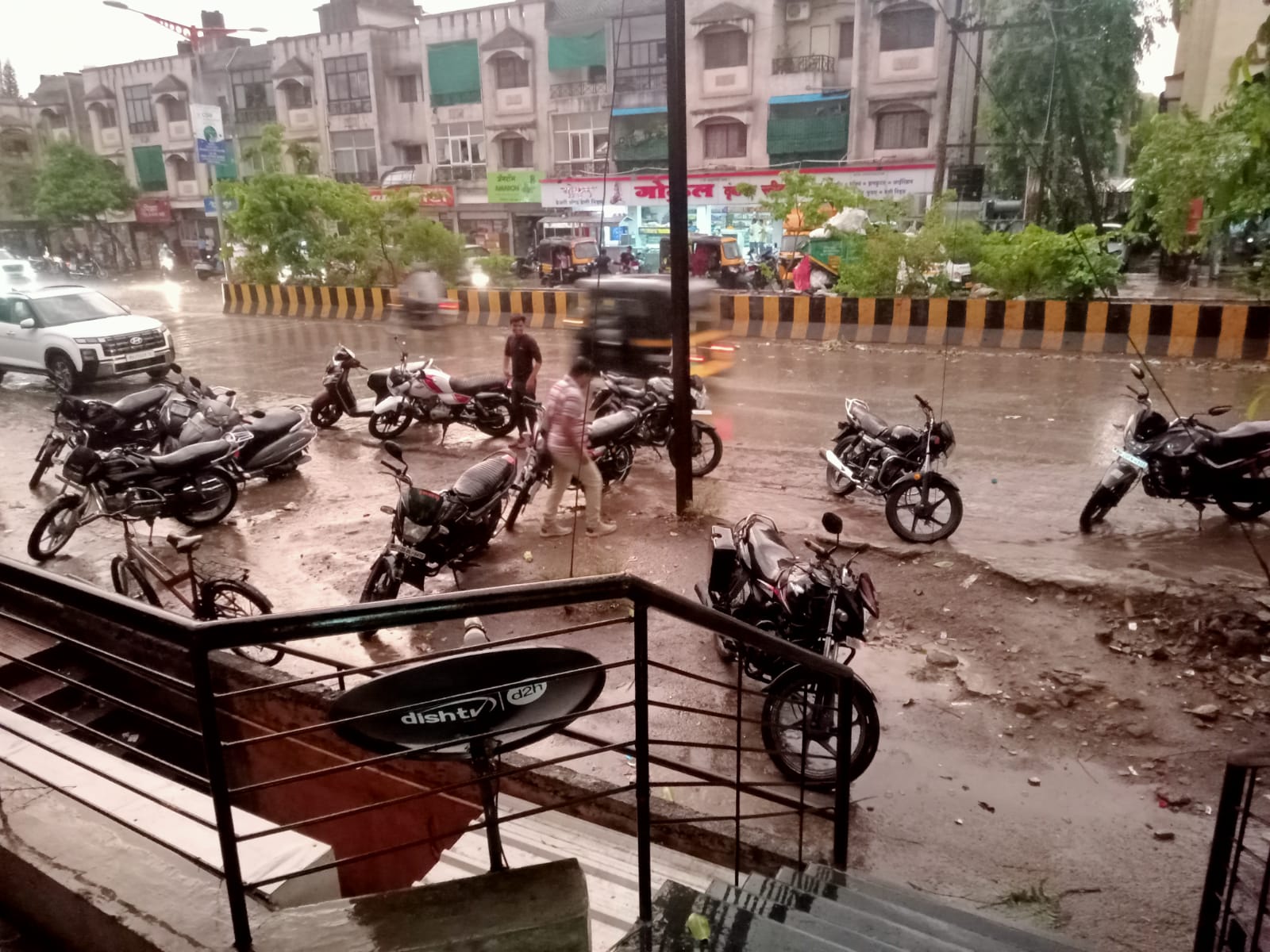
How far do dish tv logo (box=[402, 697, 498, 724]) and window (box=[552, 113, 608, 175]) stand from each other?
23938 mm

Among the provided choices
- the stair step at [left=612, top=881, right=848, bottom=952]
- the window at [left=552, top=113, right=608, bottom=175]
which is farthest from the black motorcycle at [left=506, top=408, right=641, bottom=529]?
the window at [left=552, top=113, right=608, bottom=175]

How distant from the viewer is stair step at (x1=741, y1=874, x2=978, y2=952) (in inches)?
97.9

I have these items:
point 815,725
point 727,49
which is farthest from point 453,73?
point 815,725

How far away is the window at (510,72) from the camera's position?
2468 centimetres

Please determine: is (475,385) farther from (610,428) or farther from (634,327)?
(610,428)

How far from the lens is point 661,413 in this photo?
878 centimetres

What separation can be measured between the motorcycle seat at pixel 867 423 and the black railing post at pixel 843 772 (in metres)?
4.51

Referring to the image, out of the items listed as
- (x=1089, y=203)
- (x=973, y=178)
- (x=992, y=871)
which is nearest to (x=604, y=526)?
(x=992, y=871)

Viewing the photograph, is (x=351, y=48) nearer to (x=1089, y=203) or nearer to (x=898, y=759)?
(x=1089, y=203)

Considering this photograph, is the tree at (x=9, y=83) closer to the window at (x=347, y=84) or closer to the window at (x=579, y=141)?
the window at (x=347, y=84)

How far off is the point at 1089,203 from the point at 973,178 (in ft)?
10.3

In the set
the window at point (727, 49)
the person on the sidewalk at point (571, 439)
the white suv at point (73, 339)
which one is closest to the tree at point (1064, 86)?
the window at point (727, 49)

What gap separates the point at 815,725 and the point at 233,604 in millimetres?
3543

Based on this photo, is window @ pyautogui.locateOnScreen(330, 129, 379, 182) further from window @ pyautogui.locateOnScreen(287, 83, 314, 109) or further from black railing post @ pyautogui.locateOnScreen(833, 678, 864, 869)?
black railing post @ pyautogui.locateOnScreen(833, 678, 864, 869)
